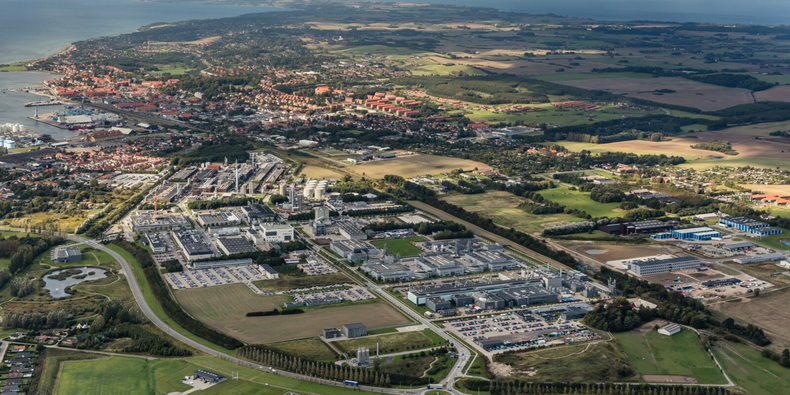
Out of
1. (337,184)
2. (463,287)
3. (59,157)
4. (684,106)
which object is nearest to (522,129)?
(684,106)

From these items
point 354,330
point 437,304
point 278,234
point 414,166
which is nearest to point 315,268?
point 278,234

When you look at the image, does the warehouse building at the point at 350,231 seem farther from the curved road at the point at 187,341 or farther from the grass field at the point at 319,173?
the grass field at the point at 319,173

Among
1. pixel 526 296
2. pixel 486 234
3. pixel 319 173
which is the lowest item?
pixel 319 173

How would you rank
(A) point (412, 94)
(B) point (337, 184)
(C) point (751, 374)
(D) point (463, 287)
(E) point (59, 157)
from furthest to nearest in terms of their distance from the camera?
(A) point (412, 94), (E) point (59, 157), (B) point (337, 184), (D) point (463, 287), (C) point (751, 374)

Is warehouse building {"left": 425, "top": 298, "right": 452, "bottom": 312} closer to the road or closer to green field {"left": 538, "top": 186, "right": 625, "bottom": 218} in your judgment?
the road

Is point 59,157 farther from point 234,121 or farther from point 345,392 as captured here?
point 345,392

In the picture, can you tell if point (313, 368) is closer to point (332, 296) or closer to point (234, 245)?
point (332, 296)

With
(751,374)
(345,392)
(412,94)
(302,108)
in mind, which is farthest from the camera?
(412,94)
